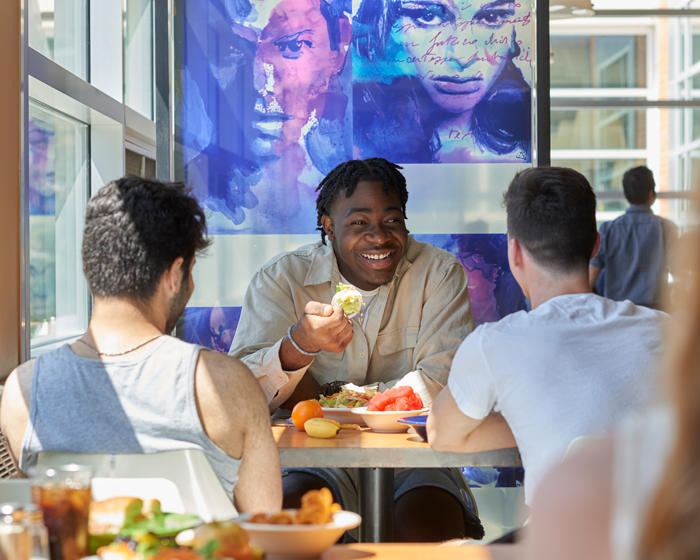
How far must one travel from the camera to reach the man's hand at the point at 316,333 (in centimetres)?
303

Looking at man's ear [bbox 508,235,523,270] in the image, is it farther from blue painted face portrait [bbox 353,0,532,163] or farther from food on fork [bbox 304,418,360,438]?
blue painted face portrait [bbox 353,0,532,163]

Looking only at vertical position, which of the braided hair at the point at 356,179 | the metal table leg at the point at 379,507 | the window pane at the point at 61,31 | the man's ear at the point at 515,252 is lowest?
the metal table leg at the point at 379,507

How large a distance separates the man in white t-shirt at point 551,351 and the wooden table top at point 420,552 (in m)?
0.49

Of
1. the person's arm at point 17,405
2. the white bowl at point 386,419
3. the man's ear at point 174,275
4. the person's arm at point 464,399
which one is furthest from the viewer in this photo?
the white bowl at point 386,419

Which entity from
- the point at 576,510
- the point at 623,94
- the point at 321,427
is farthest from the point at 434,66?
the point at 623,94

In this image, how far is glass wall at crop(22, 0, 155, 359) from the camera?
4633mm

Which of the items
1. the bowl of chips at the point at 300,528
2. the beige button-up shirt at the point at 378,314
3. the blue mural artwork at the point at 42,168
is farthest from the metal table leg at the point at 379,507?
the blue mural artwork at the point at 42,168

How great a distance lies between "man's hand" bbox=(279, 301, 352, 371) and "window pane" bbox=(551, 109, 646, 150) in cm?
837

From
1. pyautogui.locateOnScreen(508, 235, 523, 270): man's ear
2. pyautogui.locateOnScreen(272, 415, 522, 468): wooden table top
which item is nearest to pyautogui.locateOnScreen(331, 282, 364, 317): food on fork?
pyautogui.locateOnScreen(272, 415, 522, 468): wooden table top

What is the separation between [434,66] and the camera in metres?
4.48

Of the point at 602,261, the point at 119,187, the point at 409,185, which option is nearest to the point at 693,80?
the point at 602,261

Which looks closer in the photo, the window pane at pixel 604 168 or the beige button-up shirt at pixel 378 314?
the beige button-up shirt at pixel 378 314

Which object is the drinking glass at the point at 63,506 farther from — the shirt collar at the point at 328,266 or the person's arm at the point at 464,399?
the shirt collar at the point at 328,266

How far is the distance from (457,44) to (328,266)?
1.50 metres
